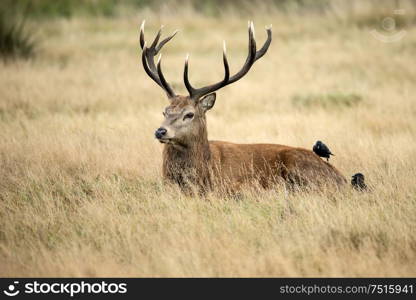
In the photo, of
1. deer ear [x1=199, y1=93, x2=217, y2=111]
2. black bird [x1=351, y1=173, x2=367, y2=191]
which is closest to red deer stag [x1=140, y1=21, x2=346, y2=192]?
deer ear [x1=199, y1=93, x2=217, y2=111]

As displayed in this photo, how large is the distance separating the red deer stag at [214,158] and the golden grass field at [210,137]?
0.78 feet

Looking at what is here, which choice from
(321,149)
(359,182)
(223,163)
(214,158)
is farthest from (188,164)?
(359,182)

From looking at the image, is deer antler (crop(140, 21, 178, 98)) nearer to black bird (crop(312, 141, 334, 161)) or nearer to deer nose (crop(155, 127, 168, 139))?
→ deer nose (crop(155, 127, 168, 139))

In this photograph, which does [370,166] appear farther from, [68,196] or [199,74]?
[199,74]

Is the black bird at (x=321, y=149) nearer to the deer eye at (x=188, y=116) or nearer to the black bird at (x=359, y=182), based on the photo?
the black bird at (x=359, y=182)

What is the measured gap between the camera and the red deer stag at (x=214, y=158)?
676 cm

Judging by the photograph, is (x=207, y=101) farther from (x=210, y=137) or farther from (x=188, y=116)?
(x=210, y=137)

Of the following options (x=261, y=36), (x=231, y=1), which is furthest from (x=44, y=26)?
(x=231, y=1)

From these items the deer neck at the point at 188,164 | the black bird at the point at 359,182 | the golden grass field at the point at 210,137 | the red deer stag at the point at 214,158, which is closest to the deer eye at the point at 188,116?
the red deer stag at the point at 214,158

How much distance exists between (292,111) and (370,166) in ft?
11.5

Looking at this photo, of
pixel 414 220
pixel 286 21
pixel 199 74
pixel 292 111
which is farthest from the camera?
pixel 286 21

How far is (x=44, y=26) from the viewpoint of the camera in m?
20.7

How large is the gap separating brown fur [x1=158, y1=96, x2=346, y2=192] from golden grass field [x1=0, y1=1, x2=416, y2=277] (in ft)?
0.73

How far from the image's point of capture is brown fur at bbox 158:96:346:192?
6.79 m
